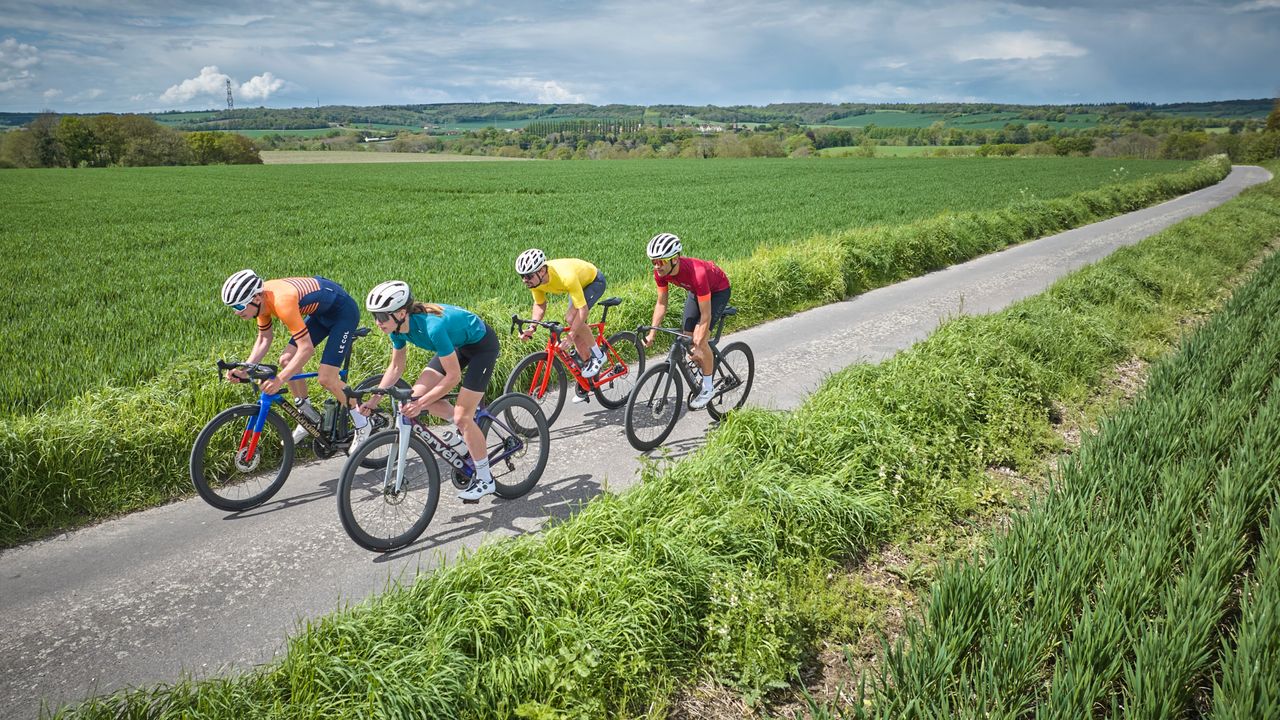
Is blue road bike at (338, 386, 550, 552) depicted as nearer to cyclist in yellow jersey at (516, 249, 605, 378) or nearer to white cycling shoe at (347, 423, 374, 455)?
white cycling shoe at (347, 423, 374, 455)

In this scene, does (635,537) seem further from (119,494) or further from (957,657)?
(119,494)

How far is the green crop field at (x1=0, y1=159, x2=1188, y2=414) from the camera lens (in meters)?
9.17

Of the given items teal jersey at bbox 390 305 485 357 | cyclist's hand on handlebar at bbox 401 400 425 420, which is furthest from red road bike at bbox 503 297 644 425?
cyclist's hand on handlebar at bbox 401 400 425 420

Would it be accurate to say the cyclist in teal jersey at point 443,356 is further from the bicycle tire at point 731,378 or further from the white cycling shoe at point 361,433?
the bicycle tire at point 731,378

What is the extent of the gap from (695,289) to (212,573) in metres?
4.55

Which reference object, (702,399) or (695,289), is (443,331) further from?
(702,399)

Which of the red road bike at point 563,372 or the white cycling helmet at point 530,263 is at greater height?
the white cycling helmet at point 530,263

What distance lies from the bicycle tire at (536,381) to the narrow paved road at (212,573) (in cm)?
19

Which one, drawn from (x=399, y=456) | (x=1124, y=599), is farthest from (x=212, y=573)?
(x=1124, y=599)

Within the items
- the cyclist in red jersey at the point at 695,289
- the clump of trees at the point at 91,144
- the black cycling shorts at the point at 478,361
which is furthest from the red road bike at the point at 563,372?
the clump of trees at the point at 91,144

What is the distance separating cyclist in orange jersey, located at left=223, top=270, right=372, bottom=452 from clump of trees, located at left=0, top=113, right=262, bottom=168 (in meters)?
84.2

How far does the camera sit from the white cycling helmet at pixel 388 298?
14.9 ft

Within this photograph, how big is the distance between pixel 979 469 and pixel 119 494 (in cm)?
736

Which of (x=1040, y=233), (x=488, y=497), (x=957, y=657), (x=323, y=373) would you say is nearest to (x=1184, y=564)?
(x=957, y=657)
